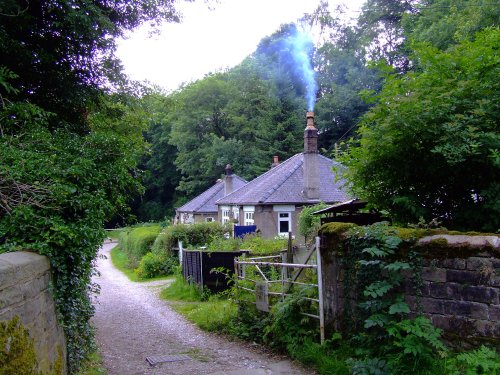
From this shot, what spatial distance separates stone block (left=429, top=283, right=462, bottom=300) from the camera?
215 inches

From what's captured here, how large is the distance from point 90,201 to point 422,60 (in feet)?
19.6

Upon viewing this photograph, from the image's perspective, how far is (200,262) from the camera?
1442 centimetres

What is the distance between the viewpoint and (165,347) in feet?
29.7

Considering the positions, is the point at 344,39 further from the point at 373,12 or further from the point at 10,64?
the point at 10,64

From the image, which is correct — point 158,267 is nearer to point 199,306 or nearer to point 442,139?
point 199,306

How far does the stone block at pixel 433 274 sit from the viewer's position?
5.61 m

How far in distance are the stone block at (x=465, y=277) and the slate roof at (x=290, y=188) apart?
61.6 feet

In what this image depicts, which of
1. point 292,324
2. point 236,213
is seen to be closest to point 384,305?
point 292,324

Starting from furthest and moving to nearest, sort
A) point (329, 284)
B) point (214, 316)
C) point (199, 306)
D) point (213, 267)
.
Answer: point (213, 267), point (199, 306), point (214, 316), point (329, 284)

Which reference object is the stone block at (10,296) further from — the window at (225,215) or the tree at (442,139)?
the window at (225,215)

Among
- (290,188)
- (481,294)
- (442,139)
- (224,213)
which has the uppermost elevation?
(290,188)

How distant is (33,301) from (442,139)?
591 centimetres

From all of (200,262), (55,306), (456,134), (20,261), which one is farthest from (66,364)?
(200,262)

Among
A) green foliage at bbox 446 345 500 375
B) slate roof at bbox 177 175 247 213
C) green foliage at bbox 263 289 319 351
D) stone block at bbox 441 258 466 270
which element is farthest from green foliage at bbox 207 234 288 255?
slate roof at bbox 177 175 247 213
